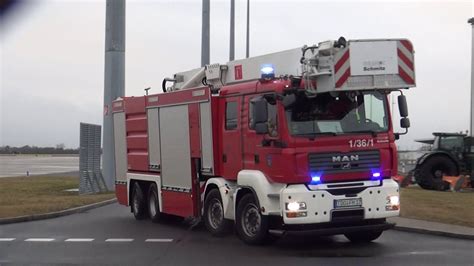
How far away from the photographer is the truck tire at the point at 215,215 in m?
11.3

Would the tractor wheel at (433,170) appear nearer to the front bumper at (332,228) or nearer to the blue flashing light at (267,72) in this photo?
the front bumper at (332,228)

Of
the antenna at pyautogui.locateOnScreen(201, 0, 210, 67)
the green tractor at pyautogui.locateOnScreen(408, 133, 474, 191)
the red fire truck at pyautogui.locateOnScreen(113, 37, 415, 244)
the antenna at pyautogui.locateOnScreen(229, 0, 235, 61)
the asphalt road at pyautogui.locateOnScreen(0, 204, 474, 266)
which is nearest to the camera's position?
the asphalt road at pyautogui.locateOnScreen(0, 204, 474, 266)

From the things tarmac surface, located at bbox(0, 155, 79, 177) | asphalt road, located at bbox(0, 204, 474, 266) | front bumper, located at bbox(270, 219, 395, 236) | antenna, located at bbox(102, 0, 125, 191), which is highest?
antenna, located at bbox(102, 0, 125, 191)

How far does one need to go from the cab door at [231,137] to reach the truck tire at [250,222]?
0.65 meters

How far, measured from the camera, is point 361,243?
34.9 feet

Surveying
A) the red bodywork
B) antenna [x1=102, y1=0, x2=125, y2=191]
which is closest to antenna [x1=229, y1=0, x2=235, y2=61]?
antenna [x1=102, y1=0, x2=125, y2=191]

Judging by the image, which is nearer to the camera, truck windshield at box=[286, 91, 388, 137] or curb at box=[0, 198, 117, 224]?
truck windshield at box=[286, 91, 388, 137]

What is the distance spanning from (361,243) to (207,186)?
301cm

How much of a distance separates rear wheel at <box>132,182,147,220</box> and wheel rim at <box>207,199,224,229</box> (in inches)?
127

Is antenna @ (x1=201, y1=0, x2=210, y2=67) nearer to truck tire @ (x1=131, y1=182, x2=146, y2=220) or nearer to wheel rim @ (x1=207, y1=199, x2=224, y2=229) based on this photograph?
truck tire @ (x1=131, y1=182, x2=146, y2=220)

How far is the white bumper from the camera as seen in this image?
30.8 ft

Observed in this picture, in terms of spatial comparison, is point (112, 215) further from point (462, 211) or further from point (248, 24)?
point (248, 24)

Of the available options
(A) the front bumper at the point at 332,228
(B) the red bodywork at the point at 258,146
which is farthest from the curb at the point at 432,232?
(B) the red bodywork at the point at 258,146

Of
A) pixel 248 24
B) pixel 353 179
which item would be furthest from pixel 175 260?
pixel 248 24
